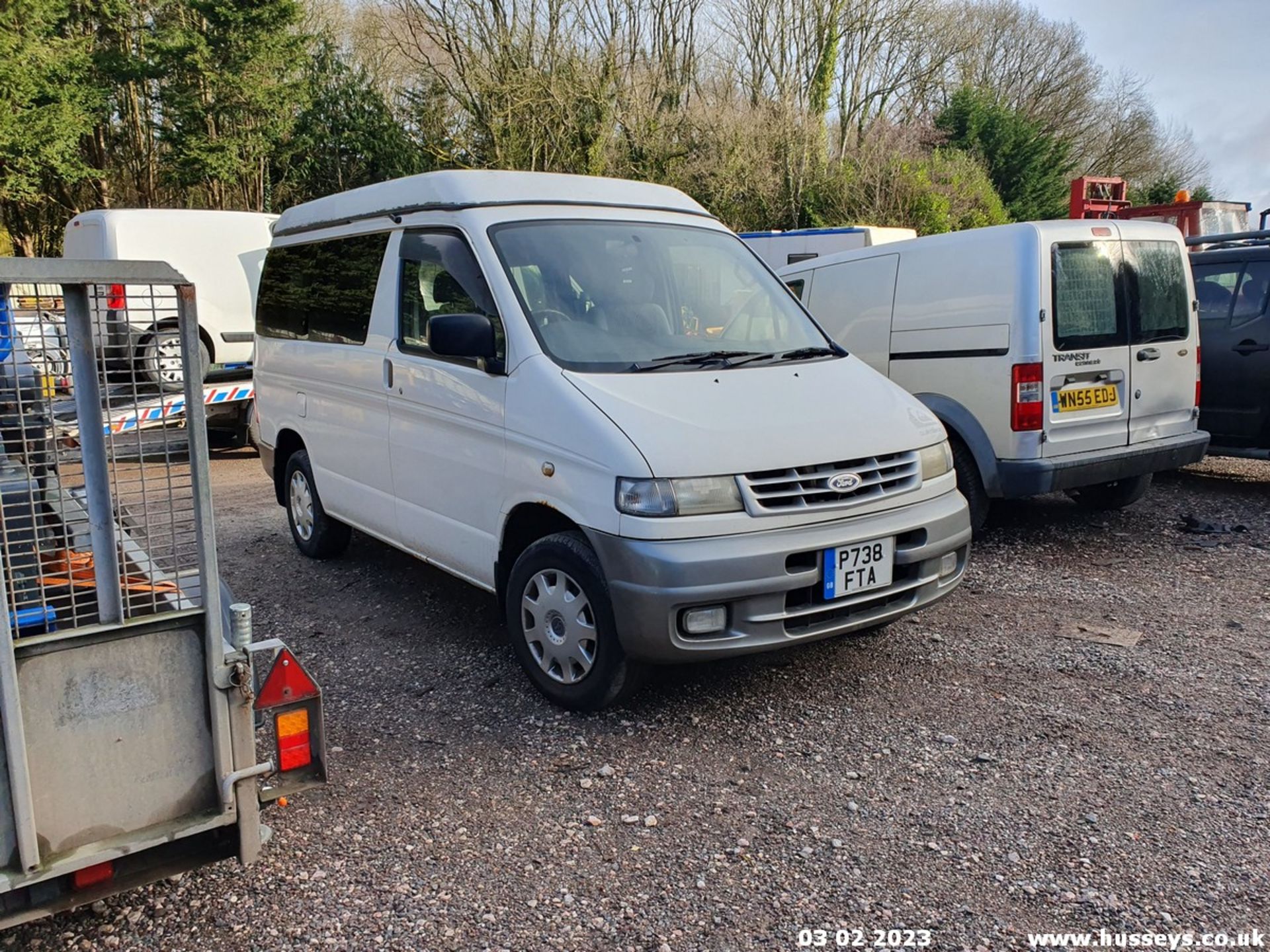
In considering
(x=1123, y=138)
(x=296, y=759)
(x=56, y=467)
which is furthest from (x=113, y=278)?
(x=1123, y=138)

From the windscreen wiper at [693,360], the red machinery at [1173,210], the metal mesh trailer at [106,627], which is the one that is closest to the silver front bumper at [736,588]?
the windscreen wiper at [693,360]

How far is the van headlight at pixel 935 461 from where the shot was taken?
421 centimetres

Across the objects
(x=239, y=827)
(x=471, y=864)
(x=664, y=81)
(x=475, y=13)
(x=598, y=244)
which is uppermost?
(x=475, y=13)

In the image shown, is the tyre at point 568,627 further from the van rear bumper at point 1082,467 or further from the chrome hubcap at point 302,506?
the van rear bumper at point 1082,467

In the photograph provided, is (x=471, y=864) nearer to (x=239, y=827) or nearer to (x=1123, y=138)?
(x=239, y=827)

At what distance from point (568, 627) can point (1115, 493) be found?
5072 mm

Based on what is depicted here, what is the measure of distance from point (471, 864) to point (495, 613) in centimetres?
234

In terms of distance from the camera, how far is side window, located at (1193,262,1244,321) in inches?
306

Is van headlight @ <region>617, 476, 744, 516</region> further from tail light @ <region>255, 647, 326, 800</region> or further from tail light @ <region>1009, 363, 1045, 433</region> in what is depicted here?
tail light @ <region>1009, 363, 1045, 433</region>

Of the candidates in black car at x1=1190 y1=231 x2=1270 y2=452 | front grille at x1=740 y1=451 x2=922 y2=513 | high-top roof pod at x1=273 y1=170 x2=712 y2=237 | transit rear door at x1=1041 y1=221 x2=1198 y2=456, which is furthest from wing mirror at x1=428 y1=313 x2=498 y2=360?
black car at x1=1190 y1=231 x2=1270 y2=452

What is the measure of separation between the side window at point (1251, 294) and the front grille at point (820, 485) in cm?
527

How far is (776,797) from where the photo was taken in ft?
11.2

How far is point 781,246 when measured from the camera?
16.3 meters

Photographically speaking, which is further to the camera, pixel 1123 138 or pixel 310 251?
pixel 1123 138
